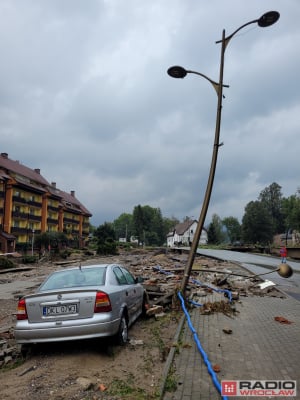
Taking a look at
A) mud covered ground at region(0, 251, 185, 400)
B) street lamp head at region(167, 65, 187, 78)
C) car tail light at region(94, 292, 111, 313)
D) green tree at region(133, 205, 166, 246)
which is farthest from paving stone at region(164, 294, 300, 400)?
green tree at region(133, 205, 166, 246)

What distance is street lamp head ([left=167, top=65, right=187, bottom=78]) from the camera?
8.59 metres

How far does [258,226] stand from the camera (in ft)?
278

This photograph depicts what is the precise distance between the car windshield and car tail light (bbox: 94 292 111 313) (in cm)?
51

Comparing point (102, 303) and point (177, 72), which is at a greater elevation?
point (177, 72)

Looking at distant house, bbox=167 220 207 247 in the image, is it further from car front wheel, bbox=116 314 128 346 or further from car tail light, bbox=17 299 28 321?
car tail light, bbox=17 299 28 321

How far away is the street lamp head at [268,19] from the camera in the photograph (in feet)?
24.7

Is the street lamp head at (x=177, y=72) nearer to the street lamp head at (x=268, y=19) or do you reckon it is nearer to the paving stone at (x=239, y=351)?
the street lamp head at (x=268, y=19)

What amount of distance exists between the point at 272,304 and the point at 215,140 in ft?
16.2

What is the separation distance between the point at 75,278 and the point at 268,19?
7.07 meters

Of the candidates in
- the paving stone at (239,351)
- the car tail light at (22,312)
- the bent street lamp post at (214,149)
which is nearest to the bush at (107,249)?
the bent street lamp post at (214,149)

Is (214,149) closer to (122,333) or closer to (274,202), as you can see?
(122,333)

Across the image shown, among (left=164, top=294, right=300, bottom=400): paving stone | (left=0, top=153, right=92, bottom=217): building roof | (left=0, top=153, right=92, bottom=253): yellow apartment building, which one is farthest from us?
(left=0, top=153, right=92, bottom=217): building roof

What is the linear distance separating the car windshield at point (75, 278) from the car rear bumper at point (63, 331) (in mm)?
805

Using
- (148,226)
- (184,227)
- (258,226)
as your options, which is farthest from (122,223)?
(258,226)
